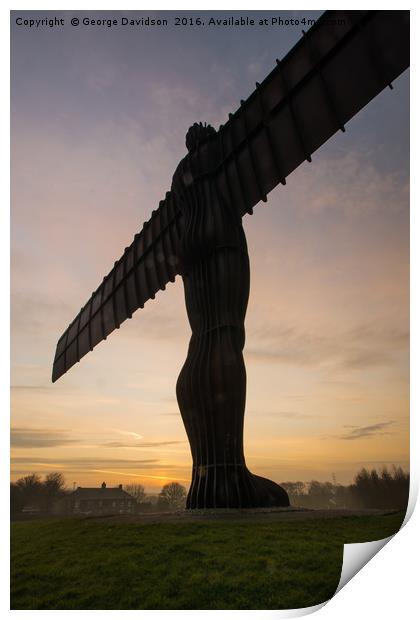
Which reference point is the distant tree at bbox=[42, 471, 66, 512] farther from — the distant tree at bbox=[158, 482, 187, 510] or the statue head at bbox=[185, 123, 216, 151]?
the statue head at bbox=[185, 123, 216, 151]

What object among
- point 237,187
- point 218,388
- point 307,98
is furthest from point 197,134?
point 218,388

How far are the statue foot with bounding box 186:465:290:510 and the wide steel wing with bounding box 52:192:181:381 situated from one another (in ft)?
19.1

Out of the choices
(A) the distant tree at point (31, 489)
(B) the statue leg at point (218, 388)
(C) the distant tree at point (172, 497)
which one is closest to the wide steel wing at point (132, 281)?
(B) the statue leg at point (218, 388)

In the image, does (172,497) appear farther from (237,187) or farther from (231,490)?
(237,187)

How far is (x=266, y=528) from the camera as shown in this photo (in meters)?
9.05

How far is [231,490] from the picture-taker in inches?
446

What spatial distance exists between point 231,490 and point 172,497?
2254mm

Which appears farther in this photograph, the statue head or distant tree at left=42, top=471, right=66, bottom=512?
the statue head

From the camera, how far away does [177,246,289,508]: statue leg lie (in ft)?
37.9

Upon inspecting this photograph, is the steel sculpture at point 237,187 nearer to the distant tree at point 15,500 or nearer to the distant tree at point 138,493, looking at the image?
the distant tree at point 138,493

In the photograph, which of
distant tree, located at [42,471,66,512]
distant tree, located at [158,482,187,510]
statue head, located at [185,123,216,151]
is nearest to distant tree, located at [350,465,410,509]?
distant tree, located at [158,482,187,510]
